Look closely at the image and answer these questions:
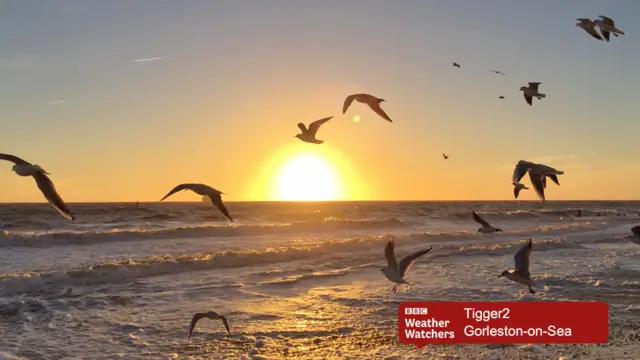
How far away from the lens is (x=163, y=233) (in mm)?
31047

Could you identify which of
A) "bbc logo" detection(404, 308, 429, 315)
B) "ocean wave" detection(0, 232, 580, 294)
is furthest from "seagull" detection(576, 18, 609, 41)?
"ocean wave" detection(0, 232, 580, 294)

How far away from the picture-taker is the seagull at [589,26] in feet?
28.9

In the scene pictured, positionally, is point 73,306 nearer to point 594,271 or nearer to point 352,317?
point 352,317

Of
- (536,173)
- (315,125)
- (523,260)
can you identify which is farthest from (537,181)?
(315,125)

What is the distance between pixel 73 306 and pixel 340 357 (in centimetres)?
702

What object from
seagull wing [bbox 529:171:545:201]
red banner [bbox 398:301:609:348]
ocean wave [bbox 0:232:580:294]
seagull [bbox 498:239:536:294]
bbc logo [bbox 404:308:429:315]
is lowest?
red banner [bbox 398:301:609:348]

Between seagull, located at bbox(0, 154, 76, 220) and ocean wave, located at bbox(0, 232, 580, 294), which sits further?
ocean wave, located at bbox(0, 232, 580, 294)

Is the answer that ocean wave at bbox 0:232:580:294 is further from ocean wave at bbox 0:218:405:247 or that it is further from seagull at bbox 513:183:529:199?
seagull at bbox 513:183:529:199

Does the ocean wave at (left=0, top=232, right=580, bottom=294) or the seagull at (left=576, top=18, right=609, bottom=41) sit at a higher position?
the seagull at (left=576, top=18, right=609, bottom=41)

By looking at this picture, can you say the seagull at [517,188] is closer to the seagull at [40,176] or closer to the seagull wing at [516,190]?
the seagull wing at [516,190]

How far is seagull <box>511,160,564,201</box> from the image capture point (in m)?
6.43

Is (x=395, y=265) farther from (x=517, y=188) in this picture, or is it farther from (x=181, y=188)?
(x=181, y=188)

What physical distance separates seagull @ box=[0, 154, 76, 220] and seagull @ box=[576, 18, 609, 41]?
8093mm

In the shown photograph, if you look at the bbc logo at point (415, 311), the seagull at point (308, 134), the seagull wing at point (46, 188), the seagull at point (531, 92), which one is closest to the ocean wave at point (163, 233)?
the bbc logo at point (415, 311)
